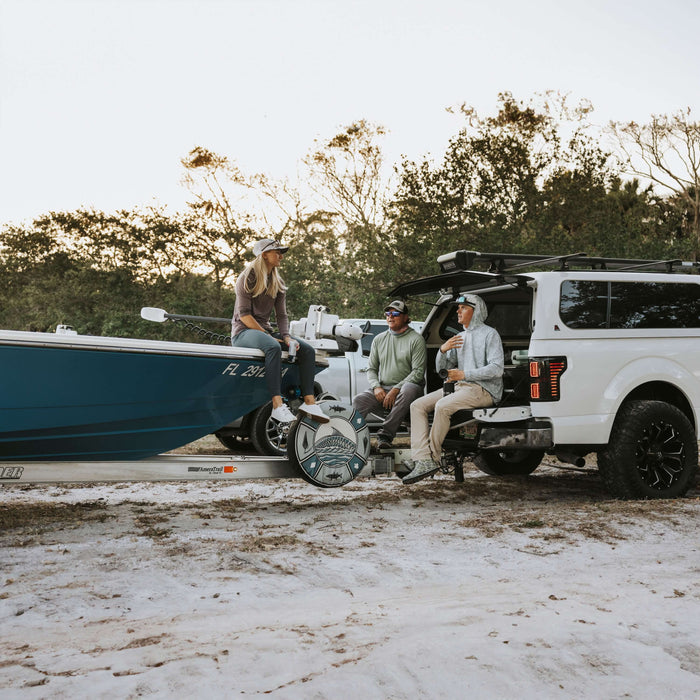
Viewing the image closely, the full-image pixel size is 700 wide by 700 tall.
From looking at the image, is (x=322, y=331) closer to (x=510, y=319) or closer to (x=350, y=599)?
(x=510, y=319)

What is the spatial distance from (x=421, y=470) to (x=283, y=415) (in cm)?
124

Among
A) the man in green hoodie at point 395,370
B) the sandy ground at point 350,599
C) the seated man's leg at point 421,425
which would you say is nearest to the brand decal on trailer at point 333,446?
the sandy ground at point 350,599

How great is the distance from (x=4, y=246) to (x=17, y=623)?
80.0ft

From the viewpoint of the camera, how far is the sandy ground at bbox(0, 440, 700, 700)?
3141mm

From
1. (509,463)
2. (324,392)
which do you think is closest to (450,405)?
(509,463)

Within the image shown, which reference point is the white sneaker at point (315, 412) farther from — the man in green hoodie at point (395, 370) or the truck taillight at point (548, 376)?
the truck taillight at point (548, 376)

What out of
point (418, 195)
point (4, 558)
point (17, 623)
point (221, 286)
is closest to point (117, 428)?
point (4, 558)

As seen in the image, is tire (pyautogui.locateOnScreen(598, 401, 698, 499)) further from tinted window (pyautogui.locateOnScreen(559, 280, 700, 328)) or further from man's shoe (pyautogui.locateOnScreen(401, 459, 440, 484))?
man's shoe (pyautogui.locateOnScreen(401, 459, 440, 484))

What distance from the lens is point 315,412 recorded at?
6.64 metres

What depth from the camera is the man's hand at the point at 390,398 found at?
743 cm

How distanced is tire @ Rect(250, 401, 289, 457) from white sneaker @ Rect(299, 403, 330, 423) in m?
2.63

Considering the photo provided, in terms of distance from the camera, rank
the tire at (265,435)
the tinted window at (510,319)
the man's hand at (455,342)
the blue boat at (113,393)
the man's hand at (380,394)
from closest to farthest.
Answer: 1. the blue boat at (113,393)
2. the man's hand at (455,342)
3. the man's hand at (380,394)
4. the tinted window at (510,319)
5. the tire at (265,435)

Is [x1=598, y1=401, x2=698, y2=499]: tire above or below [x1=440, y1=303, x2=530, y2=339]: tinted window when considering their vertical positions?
below

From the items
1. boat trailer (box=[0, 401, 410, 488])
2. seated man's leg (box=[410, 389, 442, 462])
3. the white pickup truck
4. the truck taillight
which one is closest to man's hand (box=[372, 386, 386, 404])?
seated man's leg (box=[410, 389, 442, 462])
